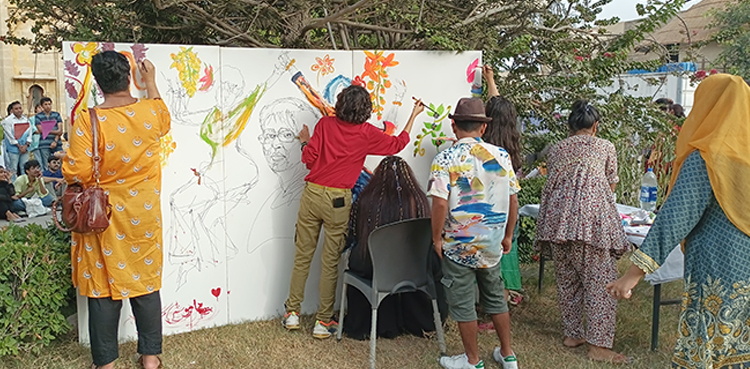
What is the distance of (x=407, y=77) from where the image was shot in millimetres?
4609

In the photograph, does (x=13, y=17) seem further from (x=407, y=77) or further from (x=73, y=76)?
(x=407, y=77)

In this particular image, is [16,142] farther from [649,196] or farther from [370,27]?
[649,196]

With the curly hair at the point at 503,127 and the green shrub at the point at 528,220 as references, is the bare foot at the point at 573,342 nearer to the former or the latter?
the curly hair at the point at 503,127

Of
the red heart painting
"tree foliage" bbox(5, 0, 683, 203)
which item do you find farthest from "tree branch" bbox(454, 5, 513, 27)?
the red heart painting

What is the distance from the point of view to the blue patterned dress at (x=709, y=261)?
2414 millimetres

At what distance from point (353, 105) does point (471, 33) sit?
1861 millimetres

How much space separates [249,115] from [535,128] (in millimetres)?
2753

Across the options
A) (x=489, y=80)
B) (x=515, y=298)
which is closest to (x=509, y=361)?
(x=515, y=298)

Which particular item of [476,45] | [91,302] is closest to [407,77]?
[476,45]

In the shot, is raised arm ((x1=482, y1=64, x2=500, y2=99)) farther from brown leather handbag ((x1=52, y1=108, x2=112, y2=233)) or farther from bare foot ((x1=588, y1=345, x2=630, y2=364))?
brown leather handbag ((x1=52, y1=108, x2=112, y2=233))

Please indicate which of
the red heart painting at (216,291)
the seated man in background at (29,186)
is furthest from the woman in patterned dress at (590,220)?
the seated man in background at (29,186)

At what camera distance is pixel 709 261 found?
247cm

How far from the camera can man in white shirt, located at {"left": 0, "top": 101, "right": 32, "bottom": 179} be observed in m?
10.8

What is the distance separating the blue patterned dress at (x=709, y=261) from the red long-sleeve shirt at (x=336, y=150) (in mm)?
2133
